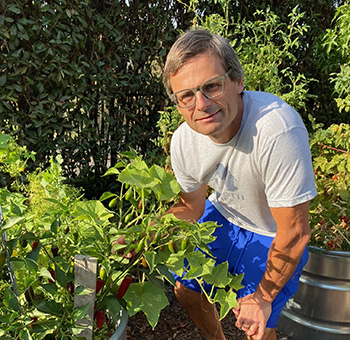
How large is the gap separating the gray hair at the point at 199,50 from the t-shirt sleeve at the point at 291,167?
31cm

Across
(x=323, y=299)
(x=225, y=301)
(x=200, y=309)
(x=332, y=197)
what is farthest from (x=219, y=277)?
(x=332, y=197)

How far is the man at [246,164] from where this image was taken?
54.9 inches

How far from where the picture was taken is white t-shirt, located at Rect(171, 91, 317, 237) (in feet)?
4.56

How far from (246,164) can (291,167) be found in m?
0.21

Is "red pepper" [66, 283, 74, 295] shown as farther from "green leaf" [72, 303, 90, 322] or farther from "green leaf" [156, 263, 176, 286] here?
"green leaf" [156, 263, 176, 286]

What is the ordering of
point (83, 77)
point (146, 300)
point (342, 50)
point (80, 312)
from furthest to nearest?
1. point (342, 50)
2. point (83, 77)
3. point (146, 300)
4. point (80, 312)

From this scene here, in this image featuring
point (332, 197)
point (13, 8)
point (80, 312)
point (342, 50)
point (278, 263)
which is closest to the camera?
point (80, 312)

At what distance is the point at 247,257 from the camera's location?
172 centimetres

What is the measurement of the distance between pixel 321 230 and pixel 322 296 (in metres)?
0.35

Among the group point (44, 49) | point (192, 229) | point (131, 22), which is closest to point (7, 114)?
point (44, 49)

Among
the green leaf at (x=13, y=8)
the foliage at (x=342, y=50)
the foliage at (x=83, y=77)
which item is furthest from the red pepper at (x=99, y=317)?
the foliage at (x=342, y=50)

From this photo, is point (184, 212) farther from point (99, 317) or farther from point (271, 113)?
point (99, 317)

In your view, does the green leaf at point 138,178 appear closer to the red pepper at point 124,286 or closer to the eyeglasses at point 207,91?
the red pepper at point 124,286

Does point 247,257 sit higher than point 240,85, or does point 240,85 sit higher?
point 240,85
